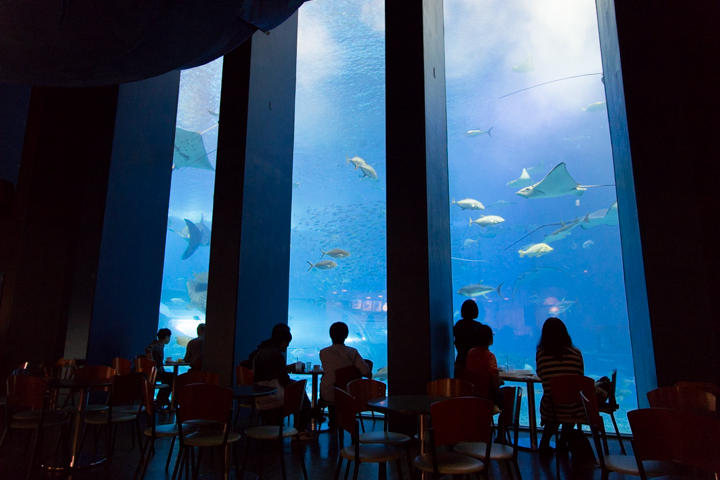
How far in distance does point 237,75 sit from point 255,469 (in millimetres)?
4822

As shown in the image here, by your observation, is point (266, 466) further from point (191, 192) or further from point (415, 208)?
point (191, 192)

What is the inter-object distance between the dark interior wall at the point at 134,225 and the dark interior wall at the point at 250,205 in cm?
185

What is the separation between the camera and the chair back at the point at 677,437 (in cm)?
162

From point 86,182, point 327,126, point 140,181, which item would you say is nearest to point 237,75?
point 140,181

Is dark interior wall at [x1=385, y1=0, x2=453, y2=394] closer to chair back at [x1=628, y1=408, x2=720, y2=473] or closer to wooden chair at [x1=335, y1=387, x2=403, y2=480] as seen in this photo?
wooden chair at [x1=335, y1=387, x2=403, y2=480]

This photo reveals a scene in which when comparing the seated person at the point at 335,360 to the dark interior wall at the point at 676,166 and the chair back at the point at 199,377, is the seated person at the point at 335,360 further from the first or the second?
the dark interior wall at the point at 676,166

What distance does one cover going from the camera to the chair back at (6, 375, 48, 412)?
2875 millimetres

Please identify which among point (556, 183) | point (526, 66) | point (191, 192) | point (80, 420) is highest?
point (191, 192)

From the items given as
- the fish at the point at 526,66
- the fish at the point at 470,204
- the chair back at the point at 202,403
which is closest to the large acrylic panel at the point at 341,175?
the fish at the point at 526,66

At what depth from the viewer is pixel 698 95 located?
3.98 metres

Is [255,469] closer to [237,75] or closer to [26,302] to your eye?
[237,75]

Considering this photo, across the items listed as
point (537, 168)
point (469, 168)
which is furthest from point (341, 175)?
point (469, 168)

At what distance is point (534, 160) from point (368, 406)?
41.1 metres

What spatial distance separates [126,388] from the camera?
3229 mm
